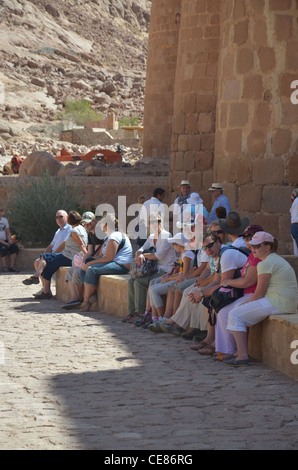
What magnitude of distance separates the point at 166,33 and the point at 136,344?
14.3 m

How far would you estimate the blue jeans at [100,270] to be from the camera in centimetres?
1129

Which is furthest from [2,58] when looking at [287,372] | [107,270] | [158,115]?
[287,372]

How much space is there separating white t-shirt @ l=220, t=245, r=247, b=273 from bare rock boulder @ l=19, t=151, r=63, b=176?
15.7 m

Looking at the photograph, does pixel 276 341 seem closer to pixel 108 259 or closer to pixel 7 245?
pixel 108 259

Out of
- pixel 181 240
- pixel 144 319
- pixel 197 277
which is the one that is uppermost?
pixel 181 240

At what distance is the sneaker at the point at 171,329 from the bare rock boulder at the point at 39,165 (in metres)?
14.6

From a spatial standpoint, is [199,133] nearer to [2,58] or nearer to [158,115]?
[158,115]

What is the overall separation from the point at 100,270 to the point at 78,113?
50395 millimetres

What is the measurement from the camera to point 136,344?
28.5ft

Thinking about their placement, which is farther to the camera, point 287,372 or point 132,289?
point 132,289

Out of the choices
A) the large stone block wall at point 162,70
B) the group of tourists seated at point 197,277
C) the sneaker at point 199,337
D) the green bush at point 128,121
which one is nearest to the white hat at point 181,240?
the group of tourists seated at point 197,277

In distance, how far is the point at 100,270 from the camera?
11.3 meters

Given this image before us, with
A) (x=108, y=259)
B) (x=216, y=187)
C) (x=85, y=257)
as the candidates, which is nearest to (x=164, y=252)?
(x=108, y=259)

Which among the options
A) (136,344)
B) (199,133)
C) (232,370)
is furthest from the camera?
(199,133)
